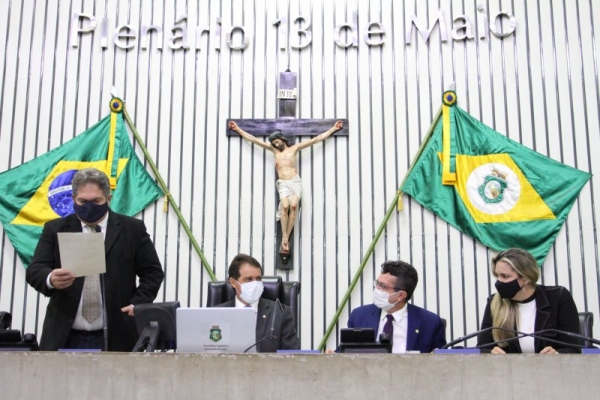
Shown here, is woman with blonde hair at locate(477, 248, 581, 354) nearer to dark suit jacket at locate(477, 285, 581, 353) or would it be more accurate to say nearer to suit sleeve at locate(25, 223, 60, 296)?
dark suit jacket at locate(477, 285, 581, 353)

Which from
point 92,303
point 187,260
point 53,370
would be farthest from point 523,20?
point 53,370

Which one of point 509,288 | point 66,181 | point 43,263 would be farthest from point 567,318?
point 66,181

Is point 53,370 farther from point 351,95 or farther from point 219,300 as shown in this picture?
point 351,95

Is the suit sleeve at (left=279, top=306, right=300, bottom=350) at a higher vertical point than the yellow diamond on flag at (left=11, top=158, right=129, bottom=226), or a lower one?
lower

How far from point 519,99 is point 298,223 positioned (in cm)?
201

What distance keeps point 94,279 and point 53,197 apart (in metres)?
2.67

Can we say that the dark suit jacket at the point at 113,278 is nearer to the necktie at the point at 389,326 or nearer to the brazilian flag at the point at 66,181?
the necktie at the point at 389,326

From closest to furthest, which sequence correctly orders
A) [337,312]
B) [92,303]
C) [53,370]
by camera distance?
1. [53,370]
2. [92,303]
3. [337,312]

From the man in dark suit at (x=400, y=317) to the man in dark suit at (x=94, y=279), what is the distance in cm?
111

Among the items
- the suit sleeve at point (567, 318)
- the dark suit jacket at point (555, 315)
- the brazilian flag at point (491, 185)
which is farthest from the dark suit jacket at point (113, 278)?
the brazilian flag at point (491, 185)

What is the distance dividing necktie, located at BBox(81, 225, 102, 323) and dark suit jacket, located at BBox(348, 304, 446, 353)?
128 cm

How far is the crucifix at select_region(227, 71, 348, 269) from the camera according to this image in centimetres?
578

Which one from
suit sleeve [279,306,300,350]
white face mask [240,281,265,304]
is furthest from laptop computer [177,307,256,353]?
white face mask [240,281,265,304]

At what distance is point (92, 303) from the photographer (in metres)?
3.49
